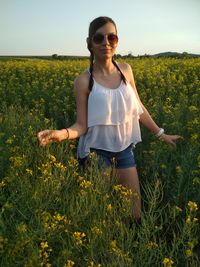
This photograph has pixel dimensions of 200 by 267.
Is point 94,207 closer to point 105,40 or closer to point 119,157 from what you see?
point 119,157

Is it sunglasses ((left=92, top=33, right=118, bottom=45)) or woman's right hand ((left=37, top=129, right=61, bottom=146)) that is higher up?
sunglasses ((left=92, top=33, right=118, bottom=45))

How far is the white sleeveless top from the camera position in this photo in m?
3.39

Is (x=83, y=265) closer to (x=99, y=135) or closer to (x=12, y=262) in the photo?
(x=12, y=262)

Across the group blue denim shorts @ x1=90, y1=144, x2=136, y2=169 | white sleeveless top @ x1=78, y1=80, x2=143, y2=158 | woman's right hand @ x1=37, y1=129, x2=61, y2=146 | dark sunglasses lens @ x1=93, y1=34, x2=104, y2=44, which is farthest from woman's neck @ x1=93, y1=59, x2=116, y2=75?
woman's right hand @ x1=37, y1=129, x2=61, y2=146

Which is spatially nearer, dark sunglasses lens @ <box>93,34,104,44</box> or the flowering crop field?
the flowering crop field

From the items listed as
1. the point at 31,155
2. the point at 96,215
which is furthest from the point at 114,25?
the point at 96,215

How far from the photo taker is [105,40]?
3.27 meters

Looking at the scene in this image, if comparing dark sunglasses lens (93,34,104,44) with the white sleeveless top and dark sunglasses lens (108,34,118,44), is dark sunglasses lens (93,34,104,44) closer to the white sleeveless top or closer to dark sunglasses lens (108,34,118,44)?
dark sunglasses lens (108,34,118,44)

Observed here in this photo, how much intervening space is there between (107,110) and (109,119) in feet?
0.26

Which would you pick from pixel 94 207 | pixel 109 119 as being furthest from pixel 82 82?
pixel 94 207

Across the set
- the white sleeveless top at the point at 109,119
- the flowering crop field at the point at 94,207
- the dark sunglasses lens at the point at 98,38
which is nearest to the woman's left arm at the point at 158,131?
the flowering crop field at the point at 94,207

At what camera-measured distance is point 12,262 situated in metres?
2.22

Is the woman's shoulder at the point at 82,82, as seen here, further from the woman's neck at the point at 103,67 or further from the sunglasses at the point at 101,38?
the sunglasses at the point at 101,38

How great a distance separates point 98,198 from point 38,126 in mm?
2050
